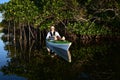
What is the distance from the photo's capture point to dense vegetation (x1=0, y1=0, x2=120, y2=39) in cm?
2888

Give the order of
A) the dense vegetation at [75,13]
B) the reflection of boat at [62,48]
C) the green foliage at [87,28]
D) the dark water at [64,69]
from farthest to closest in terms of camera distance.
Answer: the green foliage at [87,28], the dense vegetation at [75,13], the reflection of boat at [62,48], the dark water at [64,69]

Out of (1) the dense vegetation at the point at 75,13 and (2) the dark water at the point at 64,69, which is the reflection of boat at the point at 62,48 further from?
(1) the dense vegetation at the point at 75,13

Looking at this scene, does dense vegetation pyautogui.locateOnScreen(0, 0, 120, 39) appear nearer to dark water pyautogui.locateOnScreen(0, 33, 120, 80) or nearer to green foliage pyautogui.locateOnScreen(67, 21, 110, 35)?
green foliage pyautogui.locateOnScreen(67, 21, 110, 35)

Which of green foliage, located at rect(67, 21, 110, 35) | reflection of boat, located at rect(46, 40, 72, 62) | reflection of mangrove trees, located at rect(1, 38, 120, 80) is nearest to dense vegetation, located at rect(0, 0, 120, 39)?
green foliage, located at rect(67, 21, 110, 35)

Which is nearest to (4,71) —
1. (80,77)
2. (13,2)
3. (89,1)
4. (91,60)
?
(80,77)

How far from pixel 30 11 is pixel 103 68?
56.9 ft

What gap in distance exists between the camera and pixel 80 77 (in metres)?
13.6

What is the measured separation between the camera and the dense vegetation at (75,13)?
2888 cm

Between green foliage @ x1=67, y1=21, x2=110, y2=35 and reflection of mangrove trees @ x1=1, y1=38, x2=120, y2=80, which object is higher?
green foliage @ x1=67, y1=21, x2=110, y2=35

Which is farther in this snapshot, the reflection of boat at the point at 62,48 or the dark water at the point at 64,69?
the reflection of boat at the point at 62,48

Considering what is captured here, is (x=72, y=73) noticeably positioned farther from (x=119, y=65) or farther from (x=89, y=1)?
(x=89, y=1)

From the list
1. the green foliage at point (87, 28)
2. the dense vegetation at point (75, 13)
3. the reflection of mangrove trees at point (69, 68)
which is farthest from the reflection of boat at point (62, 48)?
the green foliage at point (87, 28)

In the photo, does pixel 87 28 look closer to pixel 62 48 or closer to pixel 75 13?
pixel 75 13

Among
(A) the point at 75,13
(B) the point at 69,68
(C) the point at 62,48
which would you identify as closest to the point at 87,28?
(A) the point at 75,13
